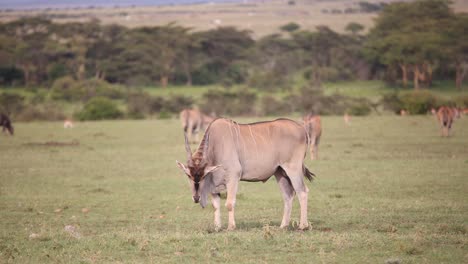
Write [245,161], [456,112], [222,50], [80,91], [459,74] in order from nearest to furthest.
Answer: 1. [245,161]
2. [456,112]
3. [80,91]
4. [459,74]
5. [222,50]

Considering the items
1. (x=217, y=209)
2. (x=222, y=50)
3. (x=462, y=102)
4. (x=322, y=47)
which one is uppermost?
(x=217, y=209)

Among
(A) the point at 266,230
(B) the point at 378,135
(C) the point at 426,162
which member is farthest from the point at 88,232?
(B) the point at 378,135

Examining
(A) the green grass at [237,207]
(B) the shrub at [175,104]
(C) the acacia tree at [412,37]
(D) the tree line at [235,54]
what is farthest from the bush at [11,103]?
(C) the acacia tree at [412,37]

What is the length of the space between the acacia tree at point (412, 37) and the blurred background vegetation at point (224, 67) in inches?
3.7

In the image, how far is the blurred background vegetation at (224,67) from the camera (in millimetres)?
49312

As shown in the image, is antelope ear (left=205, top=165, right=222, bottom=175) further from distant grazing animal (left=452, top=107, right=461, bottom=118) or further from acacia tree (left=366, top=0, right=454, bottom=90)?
acacia tree (left=366, top=0, right=454, bottom=90)

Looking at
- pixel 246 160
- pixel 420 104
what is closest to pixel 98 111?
pixel 420 104

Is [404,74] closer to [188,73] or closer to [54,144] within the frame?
[188,73]

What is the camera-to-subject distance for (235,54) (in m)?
71.2

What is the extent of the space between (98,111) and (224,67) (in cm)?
2446

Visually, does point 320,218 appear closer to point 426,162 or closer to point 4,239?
point 4,239

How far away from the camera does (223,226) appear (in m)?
11.0

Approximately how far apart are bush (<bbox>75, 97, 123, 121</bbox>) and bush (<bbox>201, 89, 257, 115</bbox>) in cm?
573

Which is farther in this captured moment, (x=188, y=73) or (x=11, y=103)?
(x=188, y=73)
